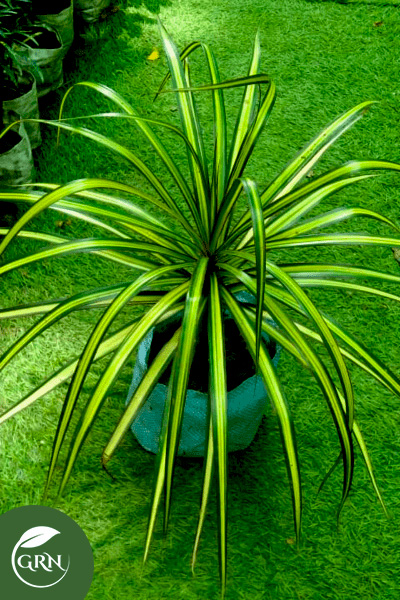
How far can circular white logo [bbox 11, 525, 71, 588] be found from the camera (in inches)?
65.0

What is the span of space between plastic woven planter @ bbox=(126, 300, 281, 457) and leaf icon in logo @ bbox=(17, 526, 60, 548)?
0.34 meters

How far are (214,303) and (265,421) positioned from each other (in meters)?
0.71

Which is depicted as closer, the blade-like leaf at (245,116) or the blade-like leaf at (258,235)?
the blade-like leaf at (258,235)

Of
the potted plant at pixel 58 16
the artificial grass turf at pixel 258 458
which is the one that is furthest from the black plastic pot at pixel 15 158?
the potted plant at pixel 58 16

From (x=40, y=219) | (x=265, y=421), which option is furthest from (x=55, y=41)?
(x=265, y=421)

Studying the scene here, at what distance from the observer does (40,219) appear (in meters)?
2.54

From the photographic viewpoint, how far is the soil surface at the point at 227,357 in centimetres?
168

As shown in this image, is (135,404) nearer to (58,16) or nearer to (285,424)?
(285,424)

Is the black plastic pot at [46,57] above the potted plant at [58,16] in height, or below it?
below

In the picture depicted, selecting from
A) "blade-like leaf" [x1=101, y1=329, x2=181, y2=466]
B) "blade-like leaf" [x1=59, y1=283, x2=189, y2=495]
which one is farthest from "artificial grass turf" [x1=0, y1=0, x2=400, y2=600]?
"blade-like leaf" [x1=59, y1=283, x2=189, y2=495]

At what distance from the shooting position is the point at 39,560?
1.67 meters

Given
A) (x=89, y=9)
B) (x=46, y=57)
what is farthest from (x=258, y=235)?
(x=89, y=9)

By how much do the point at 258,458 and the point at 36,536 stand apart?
65 cm

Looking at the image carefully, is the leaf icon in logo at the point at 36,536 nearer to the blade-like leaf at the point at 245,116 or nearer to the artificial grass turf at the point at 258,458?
the artificial grass turf at the point at 258,458
